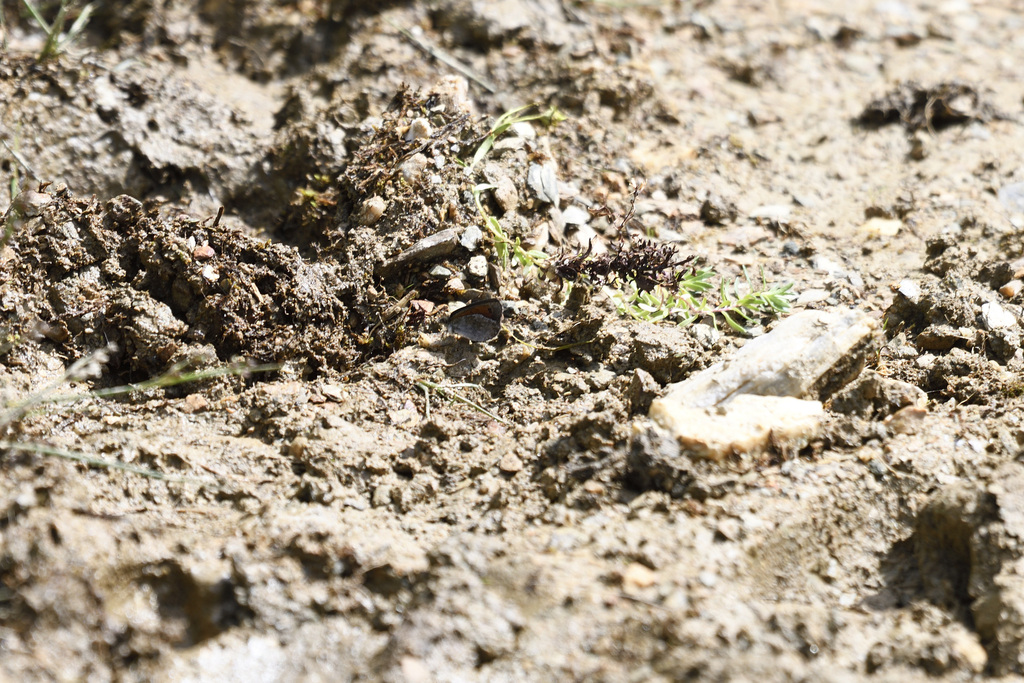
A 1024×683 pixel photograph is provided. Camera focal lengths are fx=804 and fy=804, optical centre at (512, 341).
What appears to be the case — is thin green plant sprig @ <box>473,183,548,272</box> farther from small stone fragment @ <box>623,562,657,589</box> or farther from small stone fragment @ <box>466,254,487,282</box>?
small stone fragment @ <box>623,562,657,589</box>

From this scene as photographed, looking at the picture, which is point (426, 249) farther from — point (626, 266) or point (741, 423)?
point (741, 423)

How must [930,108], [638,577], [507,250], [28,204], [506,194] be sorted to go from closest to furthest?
[638,577], [28,204], [507,250], [506,194], [930,108]

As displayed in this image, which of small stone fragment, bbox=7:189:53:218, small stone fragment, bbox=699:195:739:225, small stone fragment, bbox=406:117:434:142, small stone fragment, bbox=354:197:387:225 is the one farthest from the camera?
small stone fragment, bbox=699:195:739:225

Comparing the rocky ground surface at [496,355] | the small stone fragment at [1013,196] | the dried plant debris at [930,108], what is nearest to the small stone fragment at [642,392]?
the rocky ground surface at [496,355]

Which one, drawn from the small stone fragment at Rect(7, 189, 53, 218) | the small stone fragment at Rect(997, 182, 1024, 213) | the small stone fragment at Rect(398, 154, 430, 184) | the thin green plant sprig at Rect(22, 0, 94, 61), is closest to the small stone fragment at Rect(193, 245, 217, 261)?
the small stone fragment at Rect(7, 189, 53, 218)

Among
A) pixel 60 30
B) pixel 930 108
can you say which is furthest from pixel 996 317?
pixel 60 30

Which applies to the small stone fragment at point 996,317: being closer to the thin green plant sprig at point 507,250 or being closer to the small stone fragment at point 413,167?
the thin green plant sprig at point 507,250

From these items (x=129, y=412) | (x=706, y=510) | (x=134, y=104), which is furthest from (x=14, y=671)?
(x=134, y=104)
